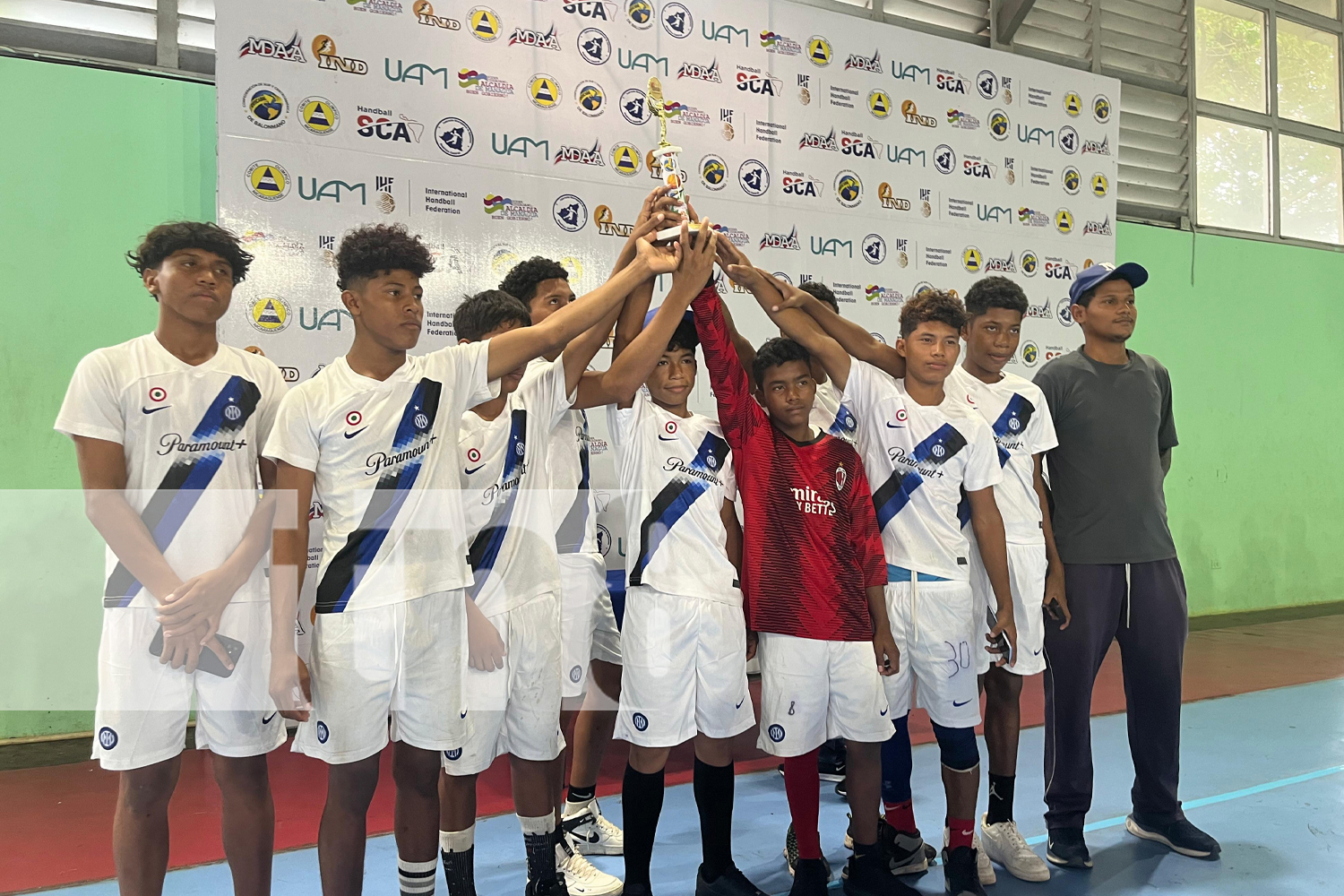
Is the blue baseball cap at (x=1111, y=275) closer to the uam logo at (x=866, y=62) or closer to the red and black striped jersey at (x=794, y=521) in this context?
the red and black striped jersey at (x=794, y=521)

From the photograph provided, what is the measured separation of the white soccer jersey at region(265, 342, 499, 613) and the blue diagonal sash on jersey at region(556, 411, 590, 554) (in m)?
0.52

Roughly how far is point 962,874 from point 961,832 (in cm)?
10

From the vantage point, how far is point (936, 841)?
2.93m

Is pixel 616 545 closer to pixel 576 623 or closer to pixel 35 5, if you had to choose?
pixel 576 623

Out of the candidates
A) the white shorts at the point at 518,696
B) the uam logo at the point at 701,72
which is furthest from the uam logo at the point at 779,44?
the white shorts at the point at 518,696

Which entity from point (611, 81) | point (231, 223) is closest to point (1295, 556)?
point (611, 81)

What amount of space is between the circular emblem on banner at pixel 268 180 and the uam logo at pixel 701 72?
6.58 ft

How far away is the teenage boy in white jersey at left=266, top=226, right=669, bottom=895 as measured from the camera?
1.98 meters

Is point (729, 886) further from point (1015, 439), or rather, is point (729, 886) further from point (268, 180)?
point (268, 180)

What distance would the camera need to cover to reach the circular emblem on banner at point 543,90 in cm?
429

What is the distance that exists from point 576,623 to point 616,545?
1.67m

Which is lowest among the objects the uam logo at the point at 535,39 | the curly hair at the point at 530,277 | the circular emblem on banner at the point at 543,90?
the curly hair at the point at 530,277

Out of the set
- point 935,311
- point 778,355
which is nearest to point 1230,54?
point 935,311

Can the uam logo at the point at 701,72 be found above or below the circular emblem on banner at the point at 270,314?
above
